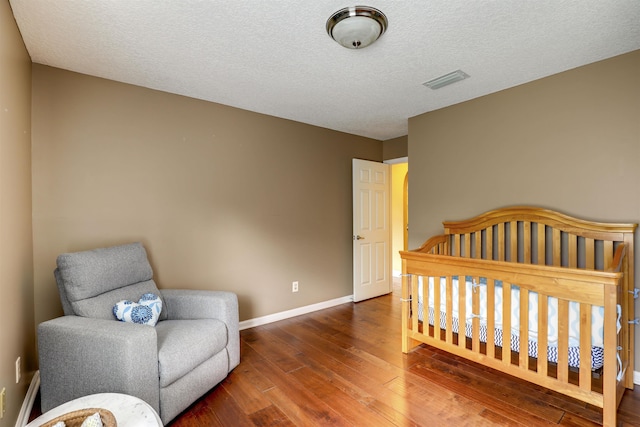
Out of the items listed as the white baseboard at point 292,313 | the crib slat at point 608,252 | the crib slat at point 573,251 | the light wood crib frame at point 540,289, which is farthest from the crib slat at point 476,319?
the white baseboard at point 292,313

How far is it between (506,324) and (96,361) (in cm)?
248

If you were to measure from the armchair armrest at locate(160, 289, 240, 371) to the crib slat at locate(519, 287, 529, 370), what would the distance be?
200cm

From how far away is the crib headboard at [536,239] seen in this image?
7.16ft

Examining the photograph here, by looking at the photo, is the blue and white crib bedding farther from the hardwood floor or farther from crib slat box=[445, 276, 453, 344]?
the hardwood floor

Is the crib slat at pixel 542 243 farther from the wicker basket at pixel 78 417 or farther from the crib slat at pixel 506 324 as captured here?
the wicker basket at pixel 78 417

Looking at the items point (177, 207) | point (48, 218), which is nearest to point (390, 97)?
point (177, 207)

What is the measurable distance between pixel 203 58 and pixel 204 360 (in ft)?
6.78

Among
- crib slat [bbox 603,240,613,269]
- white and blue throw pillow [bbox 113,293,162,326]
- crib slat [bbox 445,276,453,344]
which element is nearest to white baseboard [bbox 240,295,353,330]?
white and blue throw pillow [bbox 113,293,162,326]

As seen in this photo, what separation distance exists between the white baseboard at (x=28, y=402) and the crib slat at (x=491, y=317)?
2.85 m

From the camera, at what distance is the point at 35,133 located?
7.25ft

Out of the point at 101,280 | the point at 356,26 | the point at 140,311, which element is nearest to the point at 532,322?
the point at 356,26

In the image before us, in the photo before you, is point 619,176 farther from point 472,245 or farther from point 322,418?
point 322,418

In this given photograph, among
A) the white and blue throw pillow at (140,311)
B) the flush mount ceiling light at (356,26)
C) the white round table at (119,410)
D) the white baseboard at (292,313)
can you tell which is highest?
the flush mount ceiling light at (356,26)

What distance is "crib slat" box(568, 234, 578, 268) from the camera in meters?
2.32
